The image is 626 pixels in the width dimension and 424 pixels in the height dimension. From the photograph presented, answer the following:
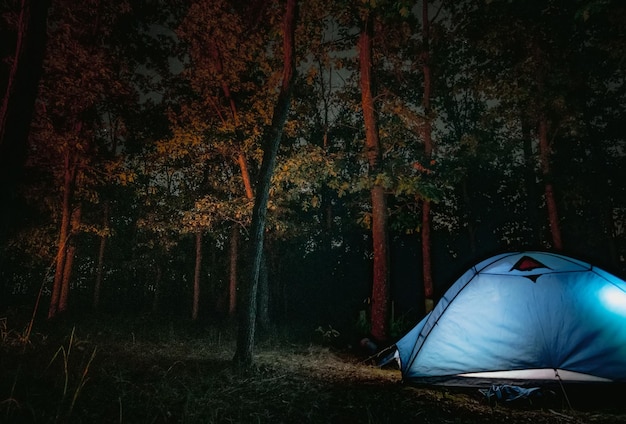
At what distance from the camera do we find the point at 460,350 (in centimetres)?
577

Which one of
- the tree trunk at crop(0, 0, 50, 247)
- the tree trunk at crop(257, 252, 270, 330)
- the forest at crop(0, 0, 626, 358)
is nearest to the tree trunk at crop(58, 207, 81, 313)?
the forest at crop(0, 0, 626, 358)

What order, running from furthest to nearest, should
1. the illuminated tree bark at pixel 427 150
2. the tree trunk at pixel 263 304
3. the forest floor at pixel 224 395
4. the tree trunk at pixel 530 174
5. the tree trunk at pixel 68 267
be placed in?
the tree trunk at pixel 530 174 → the tree trunk at pixel 68 267 → the illuminated tree bark at pixel 427 150 → the tree trunk at pixel 263 304 → the forest floor at pixel 224 395

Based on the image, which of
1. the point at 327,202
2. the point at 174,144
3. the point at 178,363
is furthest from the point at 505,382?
the point at 327,202

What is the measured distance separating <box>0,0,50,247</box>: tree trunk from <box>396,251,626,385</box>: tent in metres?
5.80

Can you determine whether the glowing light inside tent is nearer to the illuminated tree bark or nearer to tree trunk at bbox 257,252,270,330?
the illuminated tree bark

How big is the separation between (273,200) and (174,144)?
365cm

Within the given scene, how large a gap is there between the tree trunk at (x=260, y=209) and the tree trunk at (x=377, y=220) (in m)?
2.79

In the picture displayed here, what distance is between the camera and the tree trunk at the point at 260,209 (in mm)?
7004

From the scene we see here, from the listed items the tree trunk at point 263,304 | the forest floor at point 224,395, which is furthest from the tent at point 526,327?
the tree trunk at point 263,304

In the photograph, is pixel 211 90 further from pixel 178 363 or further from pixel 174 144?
pixel 178 363

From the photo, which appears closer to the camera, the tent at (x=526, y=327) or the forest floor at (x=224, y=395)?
the forest floor at (x=224, y=395)

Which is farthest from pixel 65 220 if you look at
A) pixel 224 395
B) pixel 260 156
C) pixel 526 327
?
pixel 526 327

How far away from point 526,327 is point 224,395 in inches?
173

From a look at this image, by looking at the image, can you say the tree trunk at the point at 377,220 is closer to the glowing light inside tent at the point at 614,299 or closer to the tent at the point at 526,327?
the tent at the point at 526,327
